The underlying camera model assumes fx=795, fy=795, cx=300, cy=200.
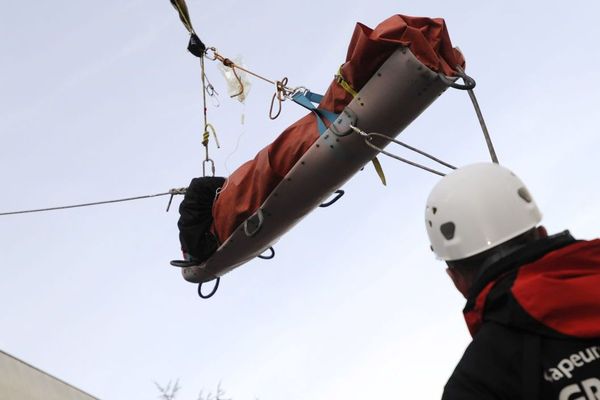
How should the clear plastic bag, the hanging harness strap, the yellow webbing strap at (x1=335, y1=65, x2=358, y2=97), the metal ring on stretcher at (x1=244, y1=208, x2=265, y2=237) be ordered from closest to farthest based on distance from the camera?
the yellow webbing strap at (x1=335, y1=65, x2=358, y2=97) → the hanging harness strap → the metal ring on stretcher at (x1=244, y1=208, x2=265, y2=237) → the clear plastic bag

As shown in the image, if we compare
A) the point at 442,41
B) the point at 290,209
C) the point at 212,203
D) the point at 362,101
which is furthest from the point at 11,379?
the point at 442,41

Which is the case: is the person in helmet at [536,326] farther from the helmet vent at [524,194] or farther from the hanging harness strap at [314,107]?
the hanging harness strap at [314,107]

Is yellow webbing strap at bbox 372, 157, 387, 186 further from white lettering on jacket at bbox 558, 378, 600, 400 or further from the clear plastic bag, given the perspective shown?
white lettering on jacket at bbox 558, 378, 600, 400

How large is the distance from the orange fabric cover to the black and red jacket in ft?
8.31

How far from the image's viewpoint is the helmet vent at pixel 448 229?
7.62 feet

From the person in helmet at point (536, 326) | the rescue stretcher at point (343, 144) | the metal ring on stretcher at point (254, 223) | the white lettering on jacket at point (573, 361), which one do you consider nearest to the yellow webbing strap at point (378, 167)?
the rescue stretcher at point (343, 144)

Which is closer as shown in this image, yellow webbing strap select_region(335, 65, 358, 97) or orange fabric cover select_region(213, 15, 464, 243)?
orange fabric cover select_region(213, 15, 464, 243)

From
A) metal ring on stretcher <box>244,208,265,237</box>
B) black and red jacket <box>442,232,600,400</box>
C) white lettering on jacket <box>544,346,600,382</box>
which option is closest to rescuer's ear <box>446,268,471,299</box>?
black and red jacket <box>442,232,600,400</box>

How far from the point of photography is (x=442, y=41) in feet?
14.5

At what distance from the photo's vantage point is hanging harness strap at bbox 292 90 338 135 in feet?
15.2

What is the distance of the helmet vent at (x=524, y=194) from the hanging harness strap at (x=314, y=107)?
7.41ft

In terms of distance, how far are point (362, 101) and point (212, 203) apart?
132cm

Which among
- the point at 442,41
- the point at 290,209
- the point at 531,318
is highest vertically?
the point at 442,41

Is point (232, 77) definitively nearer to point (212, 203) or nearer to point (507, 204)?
point (212, 203)
